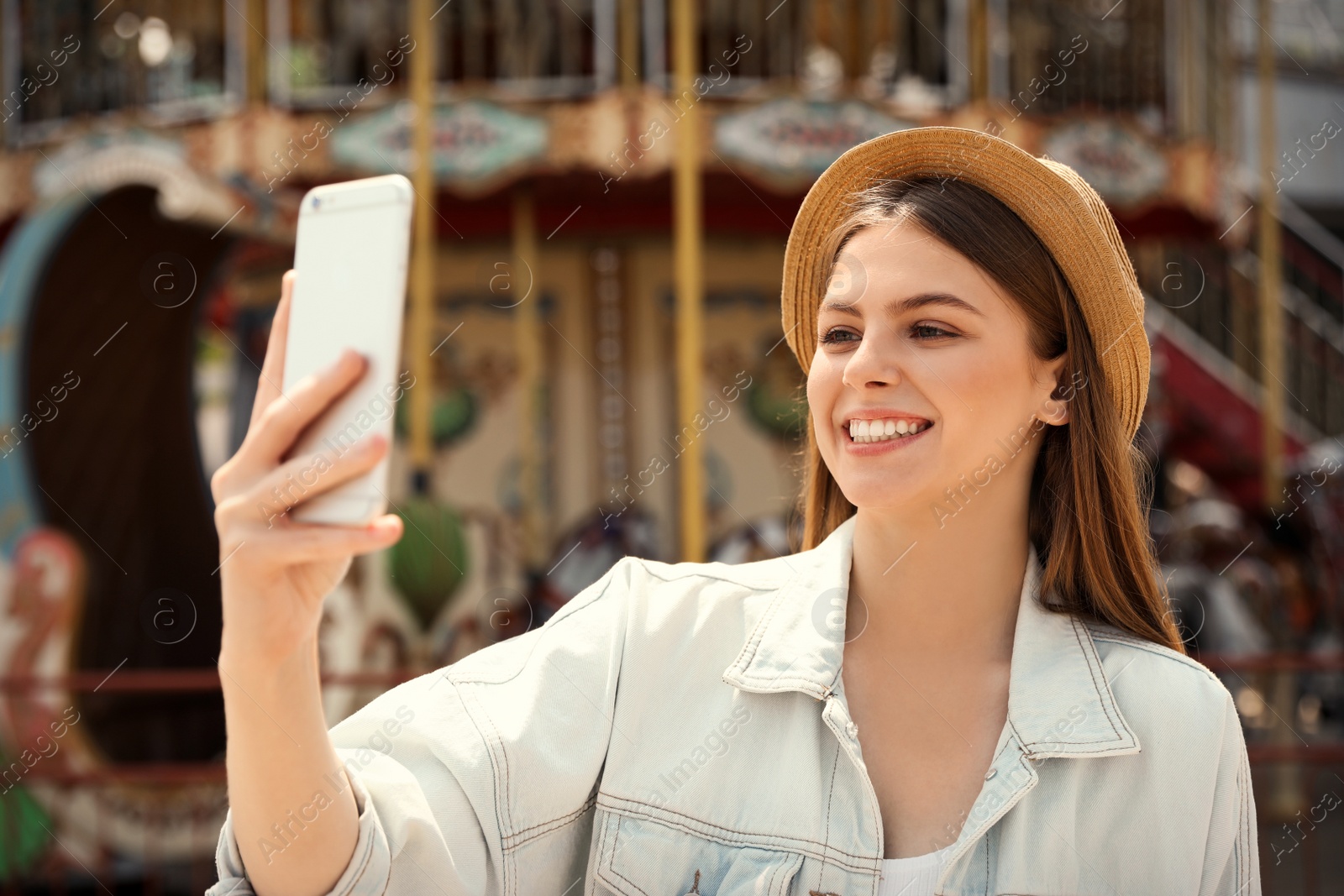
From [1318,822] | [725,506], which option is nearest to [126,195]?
[725,506]

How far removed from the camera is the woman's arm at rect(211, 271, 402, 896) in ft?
3.34

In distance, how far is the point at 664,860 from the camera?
151 cm

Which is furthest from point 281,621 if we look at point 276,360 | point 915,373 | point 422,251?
point 422,251

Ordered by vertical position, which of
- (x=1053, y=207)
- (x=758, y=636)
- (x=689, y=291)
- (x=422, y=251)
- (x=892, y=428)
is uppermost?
(x=1053, y=207)

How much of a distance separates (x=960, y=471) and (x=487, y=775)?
709mm

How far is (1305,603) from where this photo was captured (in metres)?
7.79

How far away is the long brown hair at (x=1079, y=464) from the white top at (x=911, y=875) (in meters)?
0.43

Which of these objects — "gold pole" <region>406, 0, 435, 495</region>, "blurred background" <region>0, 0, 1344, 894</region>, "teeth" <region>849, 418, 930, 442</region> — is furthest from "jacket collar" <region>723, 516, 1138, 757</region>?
"gold pole" <region>406, 0, 435, 495</region>

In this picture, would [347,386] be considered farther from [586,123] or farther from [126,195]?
[586,123]

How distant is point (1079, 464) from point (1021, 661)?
0.30 meters

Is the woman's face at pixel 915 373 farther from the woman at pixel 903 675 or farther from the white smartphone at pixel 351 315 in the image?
the white smartphone at pixel 351 315

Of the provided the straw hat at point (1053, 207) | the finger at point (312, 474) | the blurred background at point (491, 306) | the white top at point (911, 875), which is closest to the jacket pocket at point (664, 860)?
the white top at point (911, 875)

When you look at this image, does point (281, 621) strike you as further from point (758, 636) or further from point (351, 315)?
point (758, 636)

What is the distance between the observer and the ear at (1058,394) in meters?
1.78
